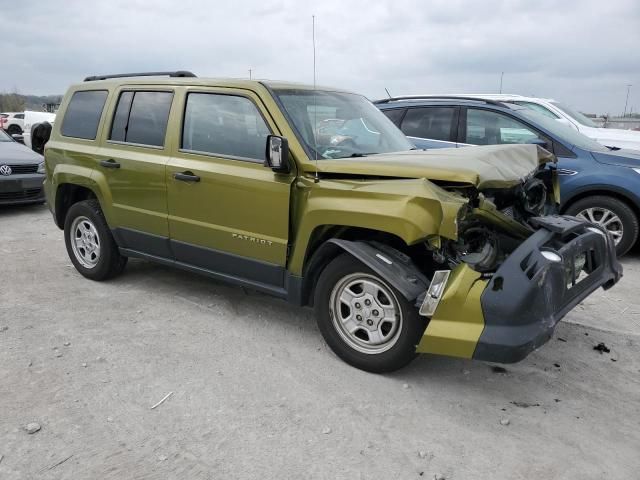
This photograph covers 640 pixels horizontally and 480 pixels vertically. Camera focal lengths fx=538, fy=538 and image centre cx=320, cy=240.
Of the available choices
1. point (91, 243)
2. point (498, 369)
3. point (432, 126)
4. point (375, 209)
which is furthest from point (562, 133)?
point (91, 243)

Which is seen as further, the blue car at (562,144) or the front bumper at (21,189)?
the front bumper at (21,189)

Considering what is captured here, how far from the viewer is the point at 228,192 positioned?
391 centimetres

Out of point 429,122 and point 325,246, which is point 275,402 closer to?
point 325,246

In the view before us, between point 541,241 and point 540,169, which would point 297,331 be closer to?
point 541,241

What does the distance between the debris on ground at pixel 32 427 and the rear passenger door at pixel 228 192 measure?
1.66 metres

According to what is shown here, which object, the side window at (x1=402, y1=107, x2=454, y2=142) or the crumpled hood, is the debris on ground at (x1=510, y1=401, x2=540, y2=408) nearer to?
the crumpled hood

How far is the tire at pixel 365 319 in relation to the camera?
321cm

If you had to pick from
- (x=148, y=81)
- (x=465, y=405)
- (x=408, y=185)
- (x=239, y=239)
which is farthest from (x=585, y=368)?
(x=148, y=81)

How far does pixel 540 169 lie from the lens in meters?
4.27

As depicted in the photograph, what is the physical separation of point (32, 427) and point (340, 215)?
6.75 feet

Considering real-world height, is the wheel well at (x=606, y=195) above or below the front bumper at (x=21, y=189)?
above

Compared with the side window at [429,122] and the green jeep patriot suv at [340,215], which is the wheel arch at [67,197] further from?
the side window at [429,122]

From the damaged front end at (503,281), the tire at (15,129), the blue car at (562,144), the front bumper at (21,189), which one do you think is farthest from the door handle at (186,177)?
the tire at (15,129)

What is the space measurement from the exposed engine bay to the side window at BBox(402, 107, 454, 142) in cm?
327
